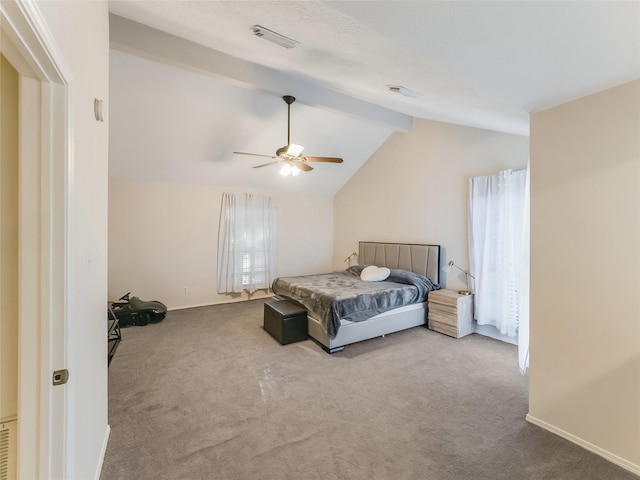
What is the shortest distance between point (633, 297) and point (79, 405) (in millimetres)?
3001

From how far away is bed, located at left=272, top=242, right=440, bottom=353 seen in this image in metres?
3.48

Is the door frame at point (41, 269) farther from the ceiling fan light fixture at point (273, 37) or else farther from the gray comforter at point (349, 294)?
the gray comforter at point (349, 294)

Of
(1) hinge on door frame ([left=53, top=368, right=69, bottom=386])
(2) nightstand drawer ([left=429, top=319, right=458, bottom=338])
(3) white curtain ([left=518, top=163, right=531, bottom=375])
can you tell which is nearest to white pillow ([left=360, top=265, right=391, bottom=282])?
(2) nightstand drawer ([left=429, top=319, right=458, bottom=338])

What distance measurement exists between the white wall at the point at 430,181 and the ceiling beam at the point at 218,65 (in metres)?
1.37

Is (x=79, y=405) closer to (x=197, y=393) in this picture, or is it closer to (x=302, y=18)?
(x=197, y=393)

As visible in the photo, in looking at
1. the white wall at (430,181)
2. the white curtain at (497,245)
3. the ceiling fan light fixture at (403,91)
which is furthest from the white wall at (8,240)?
the white wall at (430,181)

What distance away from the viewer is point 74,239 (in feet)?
3.94

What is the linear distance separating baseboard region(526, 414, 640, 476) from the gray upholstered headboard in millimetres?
2535

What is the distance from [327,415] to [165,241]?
4.32 meters

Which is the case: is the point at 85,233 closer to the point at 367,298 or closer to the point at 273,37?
the point at 273,37

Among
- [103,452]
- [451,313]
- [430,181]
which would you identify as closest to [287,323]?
[103,452]

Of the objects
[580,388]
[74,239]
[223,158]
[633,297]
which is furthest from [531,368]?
[223,158]

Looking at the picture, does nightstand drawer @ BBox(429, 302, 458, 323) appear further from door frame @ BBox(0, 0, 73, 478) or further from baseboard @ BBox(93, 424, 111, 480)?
door frame @ BBox(0, 0, 73, 478)

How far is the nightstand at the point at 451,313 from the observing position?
388cm
